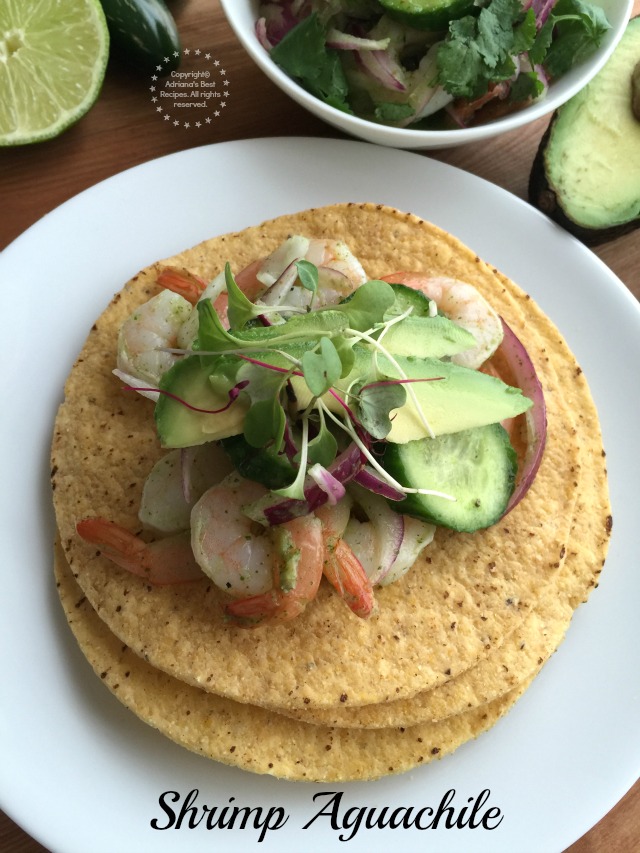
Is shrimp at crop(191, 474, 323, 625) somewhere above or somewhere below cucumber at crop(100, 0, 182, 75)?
below

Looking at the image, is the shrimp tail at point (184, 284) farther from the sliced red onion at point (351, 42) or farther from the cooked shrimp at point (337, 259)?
the sliced red onion at point (351, 42)

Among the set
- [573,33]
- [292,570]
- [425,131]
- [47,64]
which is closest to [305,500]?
[292,570]

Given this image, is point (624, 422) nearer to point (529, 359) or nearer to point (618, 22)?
point (529, 359)

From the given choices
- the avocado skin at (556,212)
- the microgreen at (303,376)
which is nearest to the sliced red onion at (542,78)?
the avocado skin at (556,212)

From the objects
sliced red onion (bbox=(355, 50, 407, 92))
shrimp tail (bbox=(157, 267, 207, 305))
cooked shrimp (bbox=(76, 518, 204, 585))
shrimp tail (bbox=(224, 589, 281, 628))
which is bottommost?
cooked shrimp (bbox=(76, 518, 204, 585))

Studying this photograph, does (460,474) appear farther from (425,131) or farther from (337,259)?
(425,131)

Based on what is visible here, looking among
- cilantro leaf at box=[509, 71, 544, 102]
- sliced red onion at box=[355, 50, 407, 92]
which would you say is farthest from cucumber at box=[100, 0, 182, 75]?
cilantro leaf at box=[509, 71, 544, 102]

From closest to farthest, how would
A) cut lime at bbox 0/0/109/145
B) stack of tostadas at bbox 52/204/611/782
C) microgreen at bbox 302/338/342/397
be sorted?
microgreen at bbox 302/338/342/397, stack of tostadas at bbox 52/204/611/782, cut lime at bbox 0/0/109/145

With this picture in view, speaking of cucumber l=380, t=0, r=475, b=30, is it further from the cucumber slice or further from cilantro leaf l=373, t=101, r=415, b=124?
the cucumber slice
